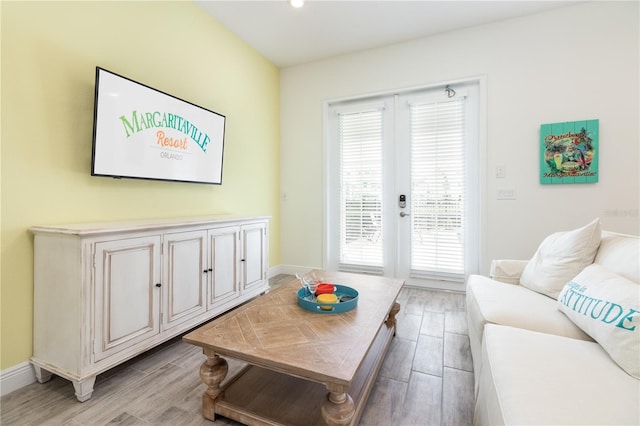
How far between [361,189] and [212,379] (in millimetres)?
2812

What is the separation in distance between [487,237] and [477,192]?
499 mm

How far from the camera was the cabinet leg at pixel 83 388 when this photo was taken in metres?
1.48

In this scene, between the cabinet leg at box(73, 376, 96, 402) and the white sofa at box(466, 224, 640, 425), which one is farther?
the cabinet leg at box(73, 376, 96, 402)

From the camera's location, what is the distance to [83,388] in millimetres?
1484

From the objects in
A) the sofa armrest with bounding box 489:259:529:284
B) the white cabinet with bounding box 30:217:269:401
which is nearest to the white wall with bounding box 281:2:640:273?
the sofa armrest with bounding box 489:259:529:284

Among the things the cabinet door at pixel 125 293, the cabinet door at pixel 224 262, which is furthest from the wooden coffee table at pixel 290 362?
the cabinet door at pixel 224 262

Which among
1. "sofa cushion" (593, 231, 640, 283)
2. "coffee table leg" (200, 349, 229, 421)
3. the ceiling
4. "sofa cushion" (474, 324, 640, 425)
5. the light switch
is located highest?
the ceiling

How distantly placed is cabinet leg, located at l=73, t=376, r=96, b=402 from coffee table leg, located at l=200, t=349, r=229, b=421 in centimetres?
67

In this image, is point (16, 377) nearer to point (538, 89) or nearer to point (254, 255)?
point (254, 255)

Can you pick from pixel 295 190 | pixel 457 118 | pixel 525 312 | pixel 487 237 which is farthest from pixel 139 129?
pixel 487 237

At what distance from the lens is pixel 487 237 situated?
3.08 m

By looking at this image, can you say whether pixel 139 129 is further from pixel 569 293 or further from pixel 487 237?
pixel 487 237

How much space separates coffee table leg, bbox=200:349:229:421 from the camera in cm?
131

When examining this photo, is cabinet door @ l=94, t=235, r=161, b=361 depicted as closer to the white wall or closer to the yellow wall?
the yellow wall
